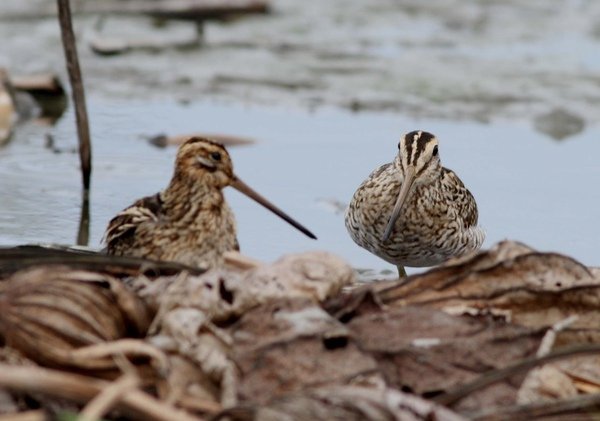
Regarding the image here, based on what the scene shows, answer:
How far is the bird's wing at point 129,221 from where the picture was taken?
527 centimetres

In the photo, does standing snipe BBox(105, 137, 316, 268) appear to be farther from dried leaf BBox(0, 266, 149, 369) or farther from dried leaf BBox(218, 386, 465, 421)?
dried leaf BBox(218, 386, 465, 421)

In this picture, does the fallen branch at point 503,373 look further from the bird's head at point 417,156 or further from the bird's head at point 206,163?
the bird's head at point 417,156

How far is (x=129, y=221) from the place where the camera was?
5297mm

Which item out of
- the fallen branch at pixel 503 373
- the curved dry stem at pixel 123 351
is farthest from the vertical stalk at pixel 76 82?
the fallen branch at pixel 503 373

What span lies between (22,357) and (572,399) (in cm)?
141

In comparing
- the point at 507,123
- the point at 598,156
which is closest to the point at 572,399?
the point at 598,156

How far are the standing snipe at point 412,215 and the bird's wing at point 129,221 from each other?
2215 millimetres

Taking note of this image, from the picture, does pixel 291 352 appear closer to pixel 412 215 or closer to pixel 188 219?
pixel 188 219

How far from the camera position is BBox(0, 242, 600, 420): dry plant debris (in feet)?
11.8

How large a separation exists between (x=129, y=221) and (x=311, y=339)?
1.58 m

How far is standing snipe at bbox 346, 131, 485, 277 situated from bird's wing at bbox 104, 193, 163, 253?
2.22 meters

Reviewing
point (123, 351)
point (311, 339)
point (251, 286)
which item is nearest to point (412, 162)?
point (251, 286)

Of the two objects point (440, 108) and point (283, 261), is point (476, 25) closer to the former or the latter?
point (440, 108)

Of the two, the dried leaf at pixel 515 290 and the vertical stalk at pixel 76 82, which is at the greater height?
the vertical stalk at pixel 76 82
